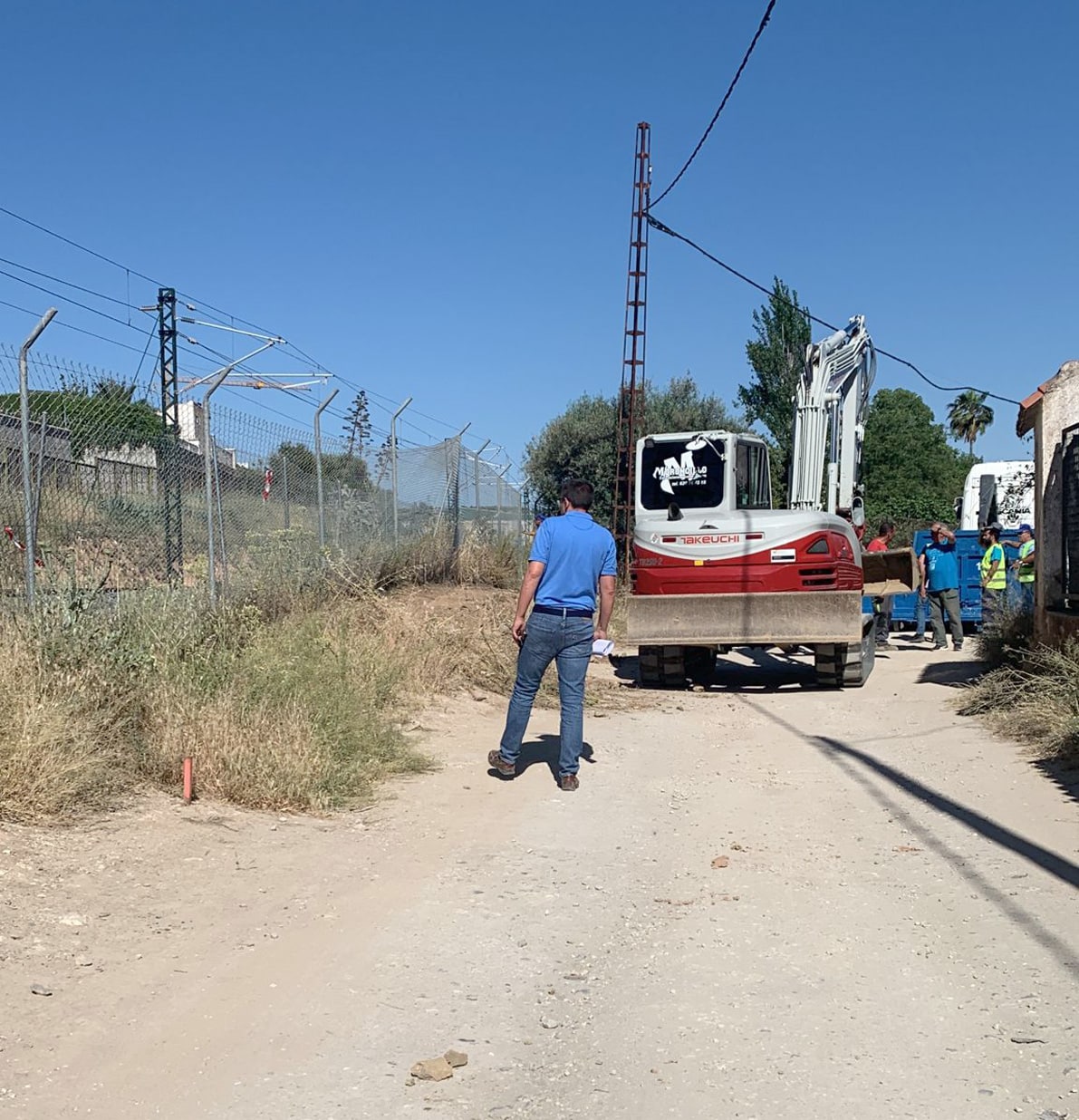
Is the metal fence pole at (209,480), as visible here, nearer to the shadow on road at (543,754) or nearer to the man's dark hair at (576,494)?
the shadow on road at (543,754)

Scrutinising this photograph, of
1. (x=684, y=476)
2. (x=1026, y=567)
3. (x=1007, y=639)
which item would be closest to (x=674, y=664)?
(x=684, y=476)

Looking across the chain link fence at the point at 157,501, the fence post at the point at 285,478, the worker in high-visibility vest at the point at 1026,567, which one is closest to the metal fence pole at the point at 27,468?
the chain link fence at the point at 157,501

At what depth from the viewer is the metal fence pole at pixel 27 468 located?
748 cm

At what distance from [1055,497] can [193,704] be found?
8.32m

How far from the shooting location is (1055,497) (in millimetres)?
11375

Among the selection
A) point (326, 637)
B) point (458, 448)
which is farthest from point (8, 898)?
point (458, 448)

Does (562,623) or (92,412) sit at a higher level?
(92,412)

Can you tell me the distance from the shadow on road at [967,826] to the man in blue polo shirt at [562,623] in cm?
201

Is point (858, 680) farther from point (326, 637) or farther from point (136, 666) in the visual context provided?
point (136, 666)

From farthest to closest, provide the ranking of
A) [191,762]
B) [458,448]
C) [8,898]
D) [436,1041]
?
1. [458,448]
2. [191,762]
3. [8,898]
4. [436,1041]

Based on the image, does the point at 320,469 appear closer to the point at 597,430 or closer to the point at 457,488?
the point at 457,488

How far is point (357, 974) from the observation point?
443 centimetres

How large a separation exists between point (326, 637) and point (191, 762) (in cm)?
367

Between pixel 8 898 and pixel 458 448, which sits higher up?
pixel 458 448
